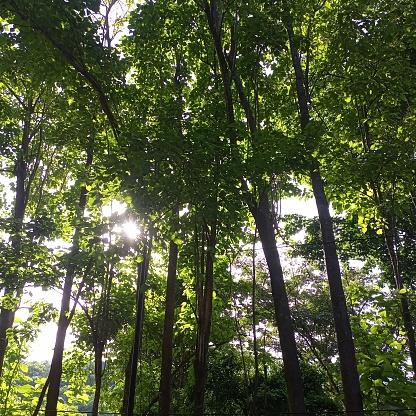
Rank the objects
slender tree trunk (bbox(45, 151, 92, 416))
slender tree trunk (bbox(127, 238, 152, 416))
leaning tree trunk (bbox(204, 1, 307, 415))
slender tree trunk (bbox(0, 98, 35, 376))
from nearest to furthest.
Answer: slender tree trunk (bbox(127, 238, 152, 416))
leaning tree trunk (bbox(204, 1, 307, 415))
slender tree trunk (bbox(45, 151, 92, 416))
slender tree trunk (bbox(0, 98, 35, 376))

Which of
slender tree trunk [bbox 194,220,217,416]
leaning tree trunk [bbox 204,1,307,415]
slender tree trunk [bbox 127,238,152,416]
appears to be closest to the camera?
slender tree trunk [bbox 127,238,152,416]

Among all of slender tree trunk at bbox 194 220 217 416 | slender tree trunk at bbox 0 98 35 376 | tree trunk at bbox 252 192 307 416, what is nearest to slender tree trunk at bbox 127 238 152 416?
slender tree trunk at bbox 194 220 217 416

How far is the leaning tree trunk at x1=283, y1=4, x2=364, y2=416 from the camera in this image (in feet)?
13.1

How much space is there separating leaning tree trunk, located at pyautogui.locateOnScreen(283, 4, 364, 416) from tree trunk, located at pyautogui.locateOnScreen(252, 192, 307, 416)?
0.52 m

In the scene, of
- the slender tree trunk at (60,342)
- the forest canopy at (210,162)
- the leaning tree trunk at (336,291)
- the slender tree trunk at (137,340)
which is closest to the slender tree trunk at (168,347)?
the forest canopy at (210,162)

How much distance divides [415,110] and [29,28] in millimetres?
4725

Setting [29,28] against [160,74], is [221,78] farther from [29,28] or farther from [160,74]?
[29,28]

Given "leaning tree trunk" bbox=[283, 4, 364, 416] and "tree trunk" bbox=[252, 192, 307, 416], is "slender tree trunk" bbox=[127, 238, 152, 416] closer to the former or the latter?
"tree trunk" bbox=[252, 192, 307, 416]

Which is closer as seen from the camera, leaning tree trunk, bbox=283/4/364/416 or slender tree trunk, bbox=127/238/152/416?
slender tree trunk, bbox=127/238/152/416

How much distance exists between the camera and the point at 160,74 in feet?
20.1

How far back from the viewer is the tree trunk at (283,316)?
13.3 feet

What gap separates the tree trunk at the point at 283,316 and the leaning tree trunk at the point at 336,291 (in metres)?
0.52

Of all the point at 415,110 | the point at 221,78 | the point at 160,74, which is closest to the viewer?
the point at 415,110

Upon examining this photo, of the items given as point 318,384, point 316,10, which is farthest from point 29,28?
point 318,384
